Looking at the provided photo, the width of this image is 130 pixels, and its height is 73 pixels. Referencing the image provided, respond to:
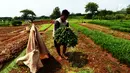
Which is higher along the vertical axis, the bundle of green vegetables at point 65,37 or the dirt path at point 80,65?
the bundle of green vegetables at point 65,37

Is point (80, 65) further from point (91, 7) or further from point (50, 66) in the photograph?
point (91, 7)

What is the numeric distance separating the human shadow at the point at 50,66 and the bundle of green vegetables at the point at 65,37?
2.93ft

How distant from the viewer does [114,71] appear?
8102 mm

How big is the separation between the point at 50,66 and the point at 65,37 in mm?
1233

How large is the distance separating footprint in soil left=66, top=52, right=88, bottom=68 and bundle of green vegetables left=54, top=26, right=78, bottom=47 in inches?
28.0

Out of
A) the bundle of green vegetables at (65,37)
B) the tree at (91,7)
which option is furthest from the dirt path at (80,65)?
the tree at (91,7)

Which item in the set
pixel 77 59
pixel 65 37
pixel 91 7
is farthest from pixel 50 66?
pixel 91 7

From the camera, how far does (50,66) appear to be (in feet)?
29.1

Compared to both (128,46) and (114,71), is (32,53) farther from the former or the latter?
(128,46)

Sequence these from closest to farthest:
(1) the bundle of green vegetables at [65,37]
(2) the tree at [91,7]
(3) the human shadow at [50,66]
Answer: (3) the human shadow at [50,66] < (1) the bundle of green vegetables at [65,37] < (2) the tree at [91,7]

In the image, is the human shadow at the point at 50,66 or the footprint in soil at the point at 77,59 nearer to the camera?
the human shadow at the point at 50,66

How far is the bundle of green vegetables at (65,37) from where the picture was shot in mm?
8664

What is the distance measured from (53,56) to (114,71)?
2.87 metres

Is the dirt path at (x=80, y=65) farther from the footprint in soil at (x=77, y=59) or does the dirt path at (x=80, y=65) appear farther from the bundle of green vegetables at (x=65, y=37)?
the bundle of green vegetables at (x=65, y=37)
